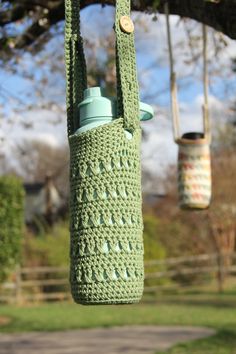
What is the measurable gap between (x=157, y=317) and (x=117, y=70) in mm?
10435

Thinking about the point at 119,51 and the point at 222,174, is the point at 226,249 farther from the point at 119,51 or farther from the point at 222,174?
the point at 119,51

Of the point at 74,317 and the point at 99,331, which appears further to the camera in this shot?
the point at 74,317

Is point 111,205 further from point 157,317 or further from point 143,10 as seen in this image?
point 157,317

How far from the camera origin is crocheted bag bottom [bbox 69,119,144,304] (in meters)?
2.12

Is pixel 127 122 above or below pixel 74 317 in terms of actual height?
above

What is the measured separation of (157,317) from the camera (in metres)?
12.2

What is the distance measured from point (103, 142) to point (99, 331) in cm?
859

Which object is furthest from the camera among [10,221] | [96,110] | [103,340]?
[10,221]

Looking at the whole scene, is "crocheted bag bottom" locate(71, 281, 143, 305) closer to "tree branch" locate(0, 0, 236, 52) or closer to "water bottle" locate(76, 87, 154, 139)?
"water bottle" locate(76, 87, 154, 139)

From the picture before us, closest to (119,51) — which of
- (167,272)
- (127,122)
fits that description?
(127,122)

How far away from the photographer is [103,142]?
7.09 feet

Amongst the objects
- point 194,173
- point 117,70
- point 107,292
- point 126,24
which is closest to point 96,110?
point 117,70

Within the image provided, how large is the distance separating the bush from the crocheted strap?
11117mm

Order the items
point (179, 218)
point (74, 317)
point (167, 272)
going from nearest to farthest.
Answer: point (74, 317)
point (167, 272)
point (179, 218)
